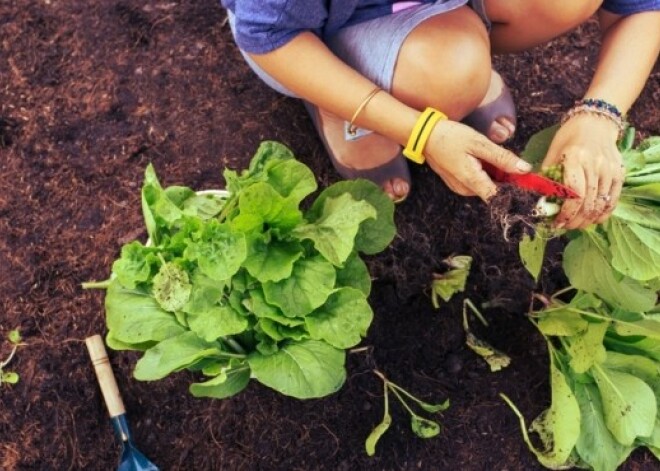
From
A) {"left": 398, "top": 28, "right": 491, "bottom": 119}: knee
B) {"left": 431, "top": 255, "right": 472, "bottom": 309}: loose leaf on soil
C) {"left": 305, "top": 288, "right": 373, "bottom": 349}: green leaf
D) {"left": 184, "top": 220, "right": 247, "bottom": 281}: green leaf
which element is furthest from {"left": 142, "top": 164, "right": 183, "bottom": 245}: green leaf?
{"left": 431, "top": 255, "right": 472, "bottom": 309}: loose leaf on soil

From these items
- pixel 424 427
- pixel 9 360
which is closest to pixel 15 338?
pixel 9 360

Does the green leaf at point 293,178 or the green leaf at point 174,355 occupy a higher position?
the green leaf at point 293,178

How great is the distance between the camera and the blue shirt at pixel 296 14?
1.31 m

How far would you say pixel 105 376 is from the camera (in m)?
1.68

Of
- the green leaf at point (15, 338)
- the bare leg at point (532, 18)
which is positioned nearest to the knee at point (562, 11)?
the bare leg at point (532, 18)

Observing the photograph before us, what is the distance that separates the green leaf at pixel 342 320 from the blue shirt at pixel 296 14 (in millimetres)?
490

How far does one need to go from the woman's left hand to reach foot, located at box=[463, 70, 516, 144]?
44 centimetres

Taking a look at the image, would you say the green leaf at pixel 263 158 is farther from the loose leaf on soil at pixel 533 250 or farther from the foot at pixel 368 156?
the loose leaf on soil at pixel 533 250

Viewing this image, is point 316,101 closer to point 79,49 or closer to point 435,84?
point 435,84

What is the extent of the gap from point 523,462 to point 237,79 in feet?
3.96

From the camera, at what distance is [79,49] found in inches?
78.6

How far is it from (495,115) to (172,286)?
0.94m

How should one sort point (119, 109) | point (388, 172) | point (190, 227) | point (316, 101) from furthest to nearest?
point (119, 109), point (388, 172), point (316, 101), point (190, 227)

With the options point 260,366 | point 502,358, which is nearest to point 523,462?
point 502,358
